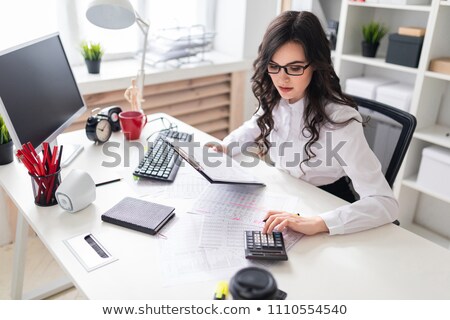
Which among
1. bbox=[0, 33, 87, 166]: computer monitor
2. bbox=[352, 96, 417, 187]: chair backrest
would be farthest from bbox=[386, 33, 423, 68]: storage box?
bbox=[0, 33, 87, 166]: computer monitor

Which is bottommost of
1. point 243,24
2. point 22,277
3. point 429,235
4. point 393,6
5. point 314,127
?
point 429,235

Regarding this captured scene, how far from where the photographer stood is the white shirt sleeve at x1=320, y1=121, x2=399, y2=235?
1.13 m

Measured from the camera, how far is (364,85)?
233 centimetres

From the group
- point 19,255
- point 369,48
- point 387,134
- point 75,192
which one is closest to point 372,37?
point 369,48

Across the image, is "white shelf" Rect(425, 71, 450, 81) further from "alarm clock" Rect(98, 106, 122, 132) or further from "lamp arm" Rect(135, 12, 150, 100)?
"alarm clock" Rect(98, 106, 122, 132)

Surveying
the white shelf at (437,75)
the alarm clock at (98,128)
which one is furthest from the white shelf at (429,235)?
the alarm clock at (98,128)

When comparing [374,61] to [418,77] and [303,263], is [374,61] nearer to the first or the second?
[418,77]

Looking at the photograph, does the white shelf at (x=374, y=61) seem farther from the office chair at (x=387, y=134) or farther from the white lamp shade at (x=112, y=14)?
the white lamp shade at (x=112, y=14)

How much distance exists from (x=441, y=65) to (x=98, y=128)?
1566 mm

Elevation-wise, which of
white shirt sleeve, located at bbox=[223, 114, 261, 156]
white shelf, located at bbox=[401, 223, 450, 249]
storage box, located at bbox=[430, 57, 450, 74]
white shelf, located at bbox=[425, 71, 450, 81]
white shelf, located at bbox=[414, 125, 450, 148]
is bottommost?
white shelf, located at bbox=[401, 223, 450, 249]

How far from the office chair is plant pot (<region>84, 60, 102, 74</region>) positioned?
130cm

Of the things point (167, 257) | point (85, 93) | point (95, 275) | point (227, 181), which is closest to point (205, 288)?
point (167, 257)

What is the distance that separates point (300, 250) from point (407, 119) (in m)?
0.63

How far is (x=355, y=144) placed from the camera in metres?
1.24
